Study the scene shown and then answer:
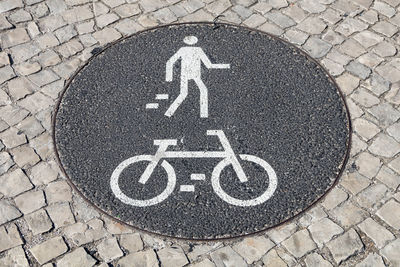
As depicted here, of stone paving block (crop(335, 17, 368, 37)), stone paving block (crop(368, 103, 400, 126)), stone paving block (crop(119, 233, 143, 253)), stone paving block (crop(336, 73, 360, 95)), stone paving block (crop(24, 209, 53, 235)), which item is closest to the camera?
stone paving block (crop(119, 233, 143, 253))

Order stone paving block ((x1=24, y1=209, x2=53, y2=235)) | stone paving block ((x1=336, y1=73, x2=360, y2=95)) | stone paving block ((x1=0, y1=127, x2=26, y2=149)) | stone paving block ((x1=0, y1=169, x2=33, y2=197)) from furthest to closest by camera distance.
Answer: stone paving block ((x1=336, y1=73, x2=360, y2=95)) < stone paving block ((x1=0, y1=127, x2=26, y2=149)) < stone paving block ((x1=0, y1=169, x2=33, y2=197)) < stone paving block ((x1=24, y1=209, x2=53, y2=235))

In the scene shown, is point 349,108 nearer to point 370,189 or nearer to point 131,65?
point 370,189

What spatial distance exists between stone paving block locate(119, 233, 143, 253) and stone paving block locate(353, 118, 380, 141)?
7.63 feet

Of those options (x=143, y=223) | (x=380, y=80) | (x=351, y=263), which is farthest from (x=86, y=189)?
(x=380, y=80)

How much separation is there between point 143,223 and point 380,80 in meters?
2.88

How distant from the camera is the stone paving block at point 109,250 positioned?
4.88m

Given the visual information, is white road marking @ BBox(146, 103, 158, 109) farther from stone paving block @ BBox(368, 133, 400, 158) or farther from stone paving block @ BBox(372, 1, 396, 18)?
stone paving block @ BBox(372, 1, 396, 18)

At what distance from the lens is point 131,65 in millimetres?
6316

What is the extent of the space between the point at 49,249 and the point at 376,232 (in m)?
2.70

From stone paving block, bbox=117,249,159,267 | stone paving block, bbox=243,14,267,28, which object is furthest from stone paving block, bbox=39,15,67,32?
stone paving block, bbox=117,249,159,267

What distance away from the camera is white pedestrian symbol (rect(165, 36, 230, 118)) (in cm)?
593

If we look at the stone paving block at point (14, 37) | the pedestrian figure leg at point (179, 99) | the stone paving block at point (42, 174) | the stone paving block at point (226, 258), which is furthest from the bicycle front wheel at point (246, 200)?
the stone paving block at point (14, 37)

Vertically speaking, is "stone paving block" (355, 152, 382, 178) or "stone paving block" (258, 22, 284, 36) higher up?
"stone paving block" (258, 22, 284, 36)

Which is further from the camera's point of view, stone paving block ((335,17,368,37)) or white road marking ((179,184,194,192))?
stone paving block ((335,17,368,37))
